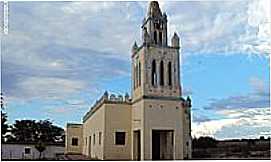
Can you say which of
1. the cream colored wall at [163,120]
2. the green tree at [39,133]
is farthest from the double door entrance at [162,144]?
the green tree at [39,133]

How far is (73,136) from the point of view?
16.6 metres

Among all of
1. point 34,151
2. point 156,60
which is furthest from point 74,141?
point 156,60

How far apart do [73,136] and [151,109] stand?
700 cm

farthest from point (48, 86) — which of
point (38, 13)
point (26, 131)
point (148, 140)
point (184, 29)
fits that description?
point (26, 131)

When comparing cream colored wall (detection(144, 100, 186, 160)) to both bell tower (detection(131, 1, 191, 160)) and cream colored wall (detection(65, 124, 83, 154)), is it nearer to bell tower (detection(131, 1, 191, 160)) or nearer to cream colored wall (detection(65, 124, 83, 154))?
bell tower (detection(131, 1, 191, 160))

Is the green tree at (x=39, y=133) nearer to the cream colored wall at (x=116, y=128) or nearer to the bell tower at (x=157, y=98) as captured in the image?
the cream colored wall at (x=116, y=128)

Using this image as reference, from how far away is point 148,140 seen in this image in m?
10.2

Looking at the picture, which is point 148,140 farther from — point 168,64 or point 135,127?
point 168,64

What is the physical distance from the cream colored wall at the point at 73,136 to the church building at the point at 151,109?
5146 millimetres

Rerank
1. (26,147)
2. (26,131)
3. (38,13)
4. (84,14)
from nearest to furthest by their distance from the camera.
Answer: (38,13) < (84,14) < (26,147) < (26,131)

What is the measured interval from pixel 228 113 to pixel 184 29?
6.65 feet

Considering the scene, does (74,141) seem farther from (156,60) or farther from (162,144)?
(156,60)

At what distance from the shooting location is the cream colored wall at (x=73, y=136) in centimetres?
1631

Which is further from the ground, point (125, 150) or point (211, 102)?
point (211, 102)
